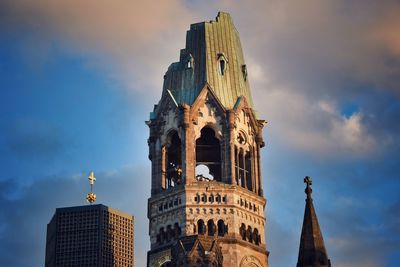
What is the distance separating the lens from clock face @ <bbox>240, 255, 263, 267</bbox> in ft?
361

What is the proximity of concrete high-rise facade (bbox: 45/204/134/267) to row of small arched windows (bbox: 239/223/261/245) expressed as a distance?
4736 centimetres

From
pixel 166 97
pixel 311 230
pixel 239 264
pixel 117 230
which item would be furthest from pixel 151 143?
pixel 117 230

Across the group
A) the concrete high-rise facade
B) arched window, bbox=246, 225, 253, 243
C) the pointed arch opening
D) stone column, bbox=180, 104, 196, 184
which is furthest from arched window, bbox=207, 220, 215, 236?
the concrete high-rise facade

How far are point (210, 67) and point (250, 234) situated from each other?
1521 centimetres

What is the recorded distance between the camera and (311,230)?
10031 centimetres

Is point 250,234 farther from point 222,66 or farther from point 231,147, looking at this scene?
point 222,66

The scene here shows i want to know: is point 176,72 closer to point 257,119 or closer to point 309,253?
point 257,119

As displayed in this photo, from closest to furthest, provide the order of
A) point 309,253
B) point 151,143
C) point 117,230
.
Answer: point 309,253
point 151,143
point 117,230

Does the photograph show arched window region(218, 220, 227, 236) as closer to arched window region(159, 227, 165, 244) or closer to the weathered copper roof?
arched window region(159, 227, 165, 244)

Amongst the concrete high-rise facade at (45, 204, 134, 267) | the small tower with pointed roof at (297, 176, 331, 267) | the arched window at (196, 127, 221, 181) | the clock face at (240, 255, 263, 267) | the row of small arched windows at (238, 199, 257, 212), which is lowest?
the small tower with pointed roof at (297, 176, 331, 267)

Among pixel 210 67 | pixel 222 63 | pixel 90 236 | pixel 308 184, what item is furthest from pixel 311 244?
pixel 90 236

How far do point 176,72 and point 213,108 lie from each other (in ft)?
17.9

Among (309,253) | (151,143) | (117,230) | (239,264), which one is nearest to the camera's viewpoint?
(309,253)

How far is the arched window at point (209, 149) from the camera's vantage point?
116062 millimetres
